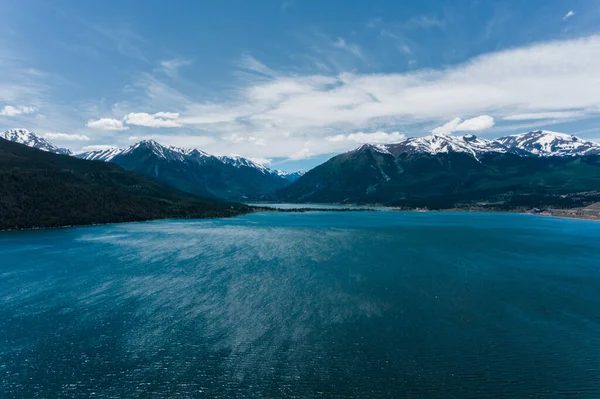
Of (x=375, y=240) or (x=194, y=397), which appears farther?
(x=375, y=240)

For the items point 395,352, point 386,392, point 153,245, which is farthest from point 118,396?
point 153,245

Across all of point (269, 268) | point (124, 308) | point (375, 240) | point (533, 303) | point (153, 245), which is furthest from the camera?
point (375, 240)

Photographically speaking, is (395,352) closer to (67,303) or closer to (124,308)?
(124,308)

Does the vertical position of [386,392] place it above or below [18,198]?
below

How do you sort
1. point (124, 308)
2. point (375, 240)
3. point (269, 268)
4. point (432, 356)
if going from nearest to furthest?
point (432, 356) < point (124, 308) < point (269, 268) < point (375, 240)

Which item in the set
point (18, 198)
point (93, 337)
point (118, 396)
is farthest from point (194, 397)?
point (18, 198)

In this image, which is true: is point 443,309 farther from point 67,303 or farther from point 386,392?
point 67,303
